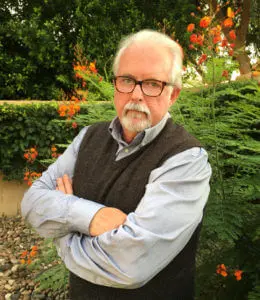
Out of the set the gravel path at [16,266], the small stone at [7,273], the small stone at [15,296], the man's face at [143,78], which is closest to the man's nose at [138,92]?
the man's face at [143,78]

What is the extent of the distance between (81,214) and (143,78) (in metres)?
0.72

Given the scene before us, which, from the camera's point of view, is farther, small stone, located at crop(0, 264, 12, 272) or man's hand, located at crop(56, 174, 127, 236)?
small stone, located at crop(0, 264, 12, 272)

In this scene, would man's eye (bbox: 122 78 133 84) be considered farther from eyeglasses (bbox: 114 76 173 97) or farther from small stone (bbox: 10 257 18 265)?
small stone (bbox: 10 257 18 265)

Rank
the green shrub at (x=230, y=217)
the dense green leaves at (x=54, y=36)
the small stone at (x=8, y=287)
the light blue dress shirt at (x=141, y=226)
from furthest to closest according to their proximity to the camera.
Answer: the dense green leaves at (x=54, y=36), the small stone at (x=8, y=287), the green shrub at (x=230, y=217), the light blue dress shirt at (x=141, y=226)

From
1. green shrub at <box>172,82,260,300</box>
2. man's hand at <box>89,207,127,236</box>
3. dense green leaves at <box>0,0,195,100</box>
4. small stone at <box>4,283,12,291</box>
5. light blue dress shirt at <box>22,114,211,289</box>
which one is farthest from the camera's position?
dense green leaves at <box>0,0,195,100</box>

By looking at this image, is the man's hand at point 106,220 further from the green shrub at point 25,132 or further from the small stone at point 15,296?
the green shrub at point 25,132

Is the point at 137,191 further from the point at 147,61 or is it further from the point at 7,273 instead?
the point at 7,273

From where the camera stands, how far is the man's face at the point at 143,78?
170 cm

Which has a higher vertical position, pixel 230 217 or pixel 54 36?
pixel 54 36

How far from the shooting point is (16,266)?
423 centimetres

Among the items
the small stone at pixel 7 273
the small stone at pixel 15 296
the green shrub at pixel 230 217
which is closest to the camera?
the green shrub at pixel 230 217

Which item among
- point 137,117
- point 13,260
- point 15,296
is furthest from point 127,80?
point 13,260

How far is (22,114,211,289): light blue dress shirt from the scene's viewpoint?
1446 mm

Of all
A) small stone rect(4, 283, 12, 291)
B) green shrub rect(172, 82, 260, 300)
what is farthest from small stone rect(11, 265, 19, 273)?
green shrub rect(172, 82, 260, 300)
